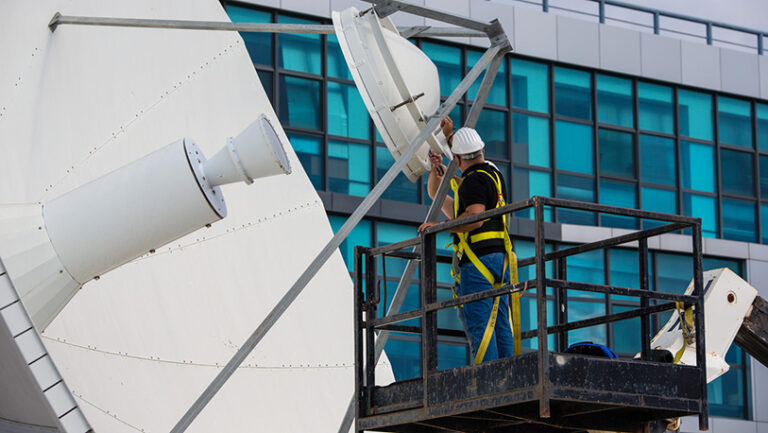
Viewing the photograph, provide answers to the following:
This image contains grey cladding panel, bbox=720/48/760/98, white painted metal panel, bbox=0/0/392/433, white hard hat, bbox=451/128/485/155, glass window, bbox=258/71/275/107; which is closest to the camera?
white painted metal panel, bbox=0/0/392/433

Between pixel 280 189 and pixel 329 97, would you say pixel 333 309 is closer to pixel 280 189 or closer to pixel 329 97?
pixel 280 189

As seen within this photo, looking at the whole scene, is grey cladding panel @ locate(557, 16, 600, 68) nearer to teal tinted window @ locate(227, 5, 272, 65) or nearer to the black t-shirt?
teal tinted window @ locate(227, 5, 272, 65)

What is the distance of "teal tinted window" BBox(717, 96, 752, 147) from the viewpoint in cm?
3850

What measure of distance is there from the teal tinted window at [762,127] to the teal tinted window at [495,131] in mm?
9065

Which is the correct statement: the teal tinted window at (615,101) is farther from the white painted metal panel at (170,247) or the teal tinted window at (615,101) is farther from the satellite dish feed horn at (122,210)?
the satellite dish feed horn at (122,210)

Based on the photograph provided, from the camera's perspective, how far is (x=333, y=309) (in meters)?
13.3

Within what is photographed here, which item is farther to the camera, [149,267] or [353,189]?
[353,189]

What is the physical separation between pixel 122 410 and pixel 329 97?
2321 cm

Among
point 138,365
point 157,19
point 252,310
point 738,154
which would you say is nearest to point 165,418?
point 138,365

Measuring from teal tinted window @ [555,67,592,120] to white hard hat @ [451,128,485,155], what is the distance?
26.0 m

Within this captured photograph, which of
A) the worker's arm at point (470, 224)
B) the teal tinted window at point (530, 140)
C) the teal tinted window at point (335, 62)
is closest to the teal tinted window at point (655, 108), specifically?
the teal tinted window at point (530, 140)

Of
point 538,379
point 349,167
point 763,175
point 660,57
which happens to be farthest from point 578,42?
point 538,379

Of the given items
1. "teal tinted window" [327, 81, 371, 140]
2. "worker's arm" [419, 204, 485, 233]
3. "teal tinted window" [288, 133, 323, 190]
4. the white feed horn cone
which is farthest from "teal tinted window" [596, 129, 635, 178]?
the white feed horn cone

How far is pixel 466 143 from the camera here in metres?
10.4
